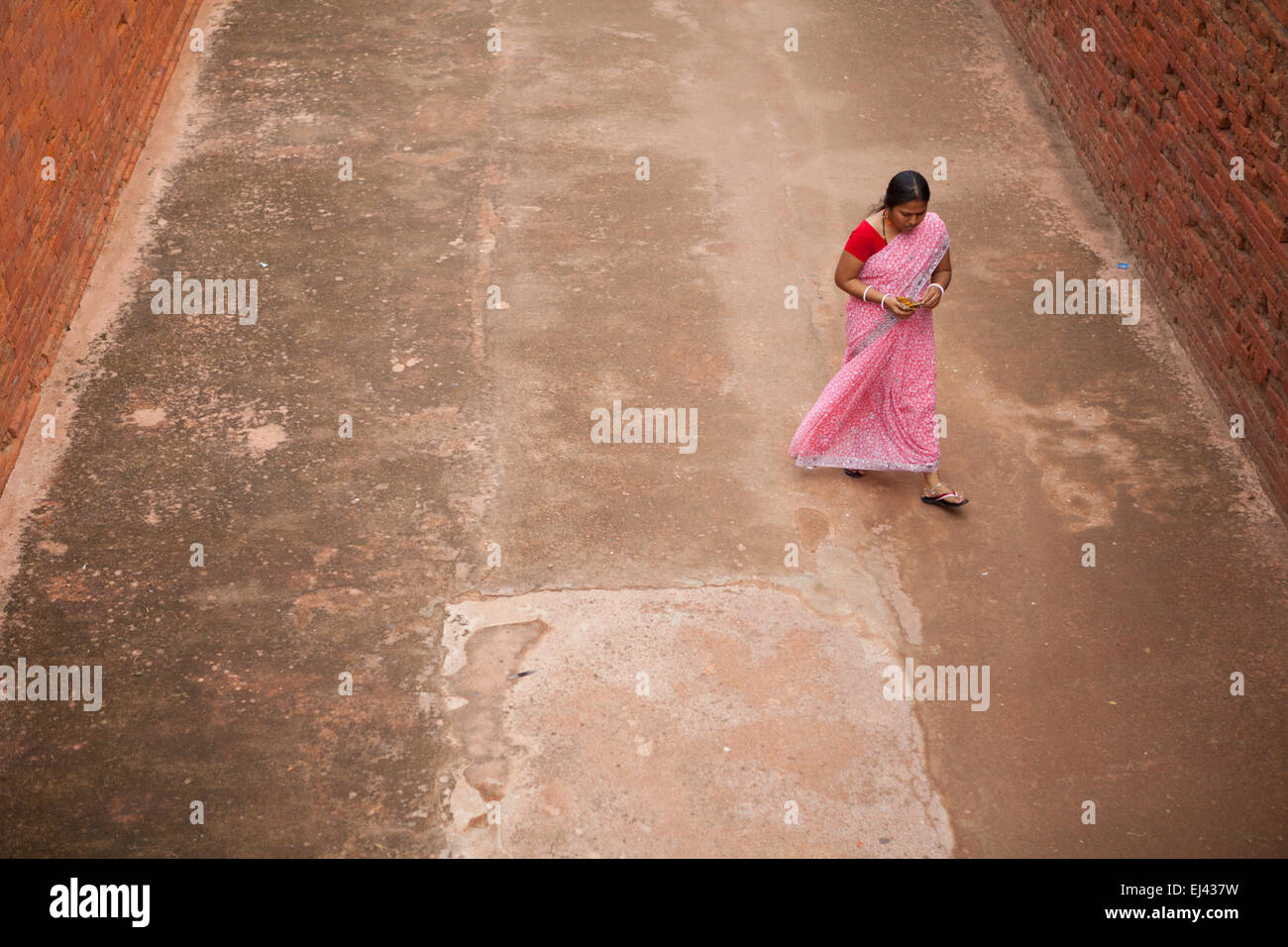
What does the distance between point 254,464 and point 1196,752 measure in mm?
4564

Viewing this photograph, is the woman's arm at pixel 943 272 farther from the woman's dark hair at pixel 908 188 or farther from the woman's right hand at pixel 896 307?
the woman's dark hair at pixel 908 188

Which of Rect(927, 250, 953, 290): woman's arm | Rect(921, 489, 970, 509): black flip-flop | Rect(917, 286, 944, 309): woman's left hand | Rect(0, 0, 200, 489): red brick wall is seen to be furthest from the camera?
Rect(0, 0, 200, 489): red brick wall

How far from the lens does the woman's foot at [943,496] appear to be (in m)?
6.02

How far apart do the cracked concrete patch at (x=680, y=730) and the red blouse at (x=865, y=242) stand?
1.72 m

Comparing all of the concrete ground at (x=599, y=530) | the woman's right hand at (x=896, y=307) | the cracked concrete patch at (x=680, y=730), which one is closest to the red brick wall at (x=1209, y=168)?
the concrete ground at (x=599, y=530)

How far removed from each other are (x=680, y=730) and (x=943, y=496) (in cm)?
199

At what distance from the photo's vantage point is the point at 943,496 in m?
6.04

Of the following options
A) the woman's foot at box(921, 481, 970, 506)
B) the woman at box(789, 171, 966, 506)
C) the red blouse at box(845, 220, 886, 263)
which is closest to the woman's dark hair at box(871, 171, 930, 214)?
the woman at box(789, 171, 966, 506)

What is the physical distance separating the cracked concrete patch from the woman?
3.38 ft

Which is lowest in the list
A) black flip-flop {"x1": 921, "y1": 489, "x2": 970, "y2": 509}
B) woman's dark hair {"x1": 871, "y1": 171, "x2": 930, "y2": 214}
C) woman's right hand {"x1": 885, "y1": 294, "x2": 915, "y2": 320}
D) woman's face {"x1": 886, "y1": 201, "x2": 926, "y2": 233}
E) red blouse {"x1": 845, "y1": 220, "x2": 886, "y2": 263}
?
black flip-flop {"x1": 921, "y1": 489, "x2": 970, "y2": 509}

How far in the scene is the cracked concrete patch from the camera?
4.52 meters

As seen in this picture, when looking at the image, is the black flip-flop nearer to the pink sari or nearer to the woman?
the woman

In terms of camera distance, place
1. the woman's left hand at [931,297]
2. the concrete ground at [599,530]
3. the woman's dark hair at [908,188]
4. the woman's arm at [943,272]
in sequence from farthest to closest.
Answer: the woman's arm at [943,272] → the woman's left hand at [931,297] → the woman's dark hair at [908,188] → the concrete ground at [599,530]

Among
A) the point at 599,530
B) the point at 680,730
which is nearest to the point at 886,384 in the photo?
the point at 599,530
